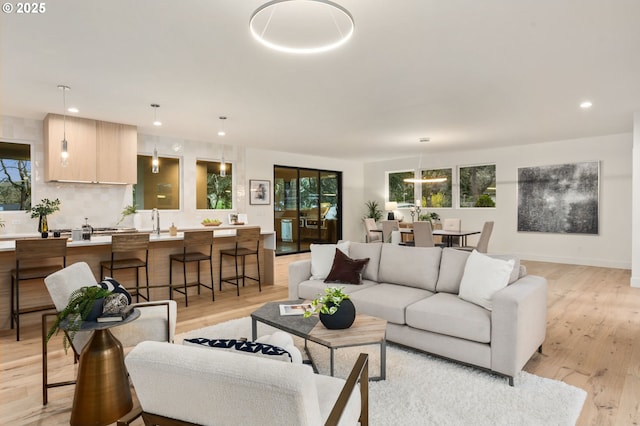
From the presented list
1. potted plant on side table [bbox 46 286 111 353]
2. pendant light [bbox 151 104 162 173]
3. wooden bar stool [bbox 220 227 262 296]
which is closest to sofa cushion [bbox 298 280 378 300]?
wooden bar stool [bbox 220 227 262 296]

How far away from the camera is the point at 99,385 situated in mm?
2066

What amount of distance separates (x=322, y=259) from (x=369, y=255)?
525 mm

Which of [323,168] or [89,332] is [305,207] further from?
[89,332]

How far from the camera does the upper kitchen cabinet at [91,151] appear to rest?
17.4 feet

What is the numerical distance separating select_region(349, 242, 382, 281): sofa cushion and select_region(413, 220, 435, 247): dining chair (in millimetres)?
2723

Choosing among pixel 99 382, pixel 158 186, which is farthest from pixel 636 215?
pixel 158 186

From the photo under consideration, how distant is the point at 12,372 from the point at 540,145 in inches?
364

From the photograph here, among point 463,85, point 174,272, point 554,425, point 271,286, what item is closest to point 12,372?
point 174,272

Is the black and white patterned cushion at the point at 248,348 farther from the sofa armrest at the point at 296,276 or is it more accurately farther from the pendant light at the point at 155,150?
the pendant light at the point at 155,150

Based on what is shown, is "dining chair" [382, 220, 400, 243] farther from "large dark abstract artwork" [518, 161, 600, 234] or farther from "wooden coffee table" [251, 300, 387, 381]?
"wooden coffee table" [251, 300, 387, 381]

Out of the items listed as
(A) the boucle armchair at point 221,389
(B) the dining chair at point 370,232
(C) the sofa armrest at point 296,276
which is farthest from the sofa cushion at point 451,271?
(B) the dining chair at point 370,232

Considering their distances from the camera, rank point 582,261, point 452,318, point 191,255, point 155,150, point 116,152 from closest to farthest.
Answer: point 452,318
point 191,255
point 155,150
point 116,152
point 582,261

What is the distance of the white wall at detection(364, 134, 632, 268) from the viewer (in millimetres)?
7008

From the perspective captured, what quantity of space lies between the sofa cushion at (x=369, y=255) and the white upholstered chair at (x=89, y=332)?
201 centimetres
